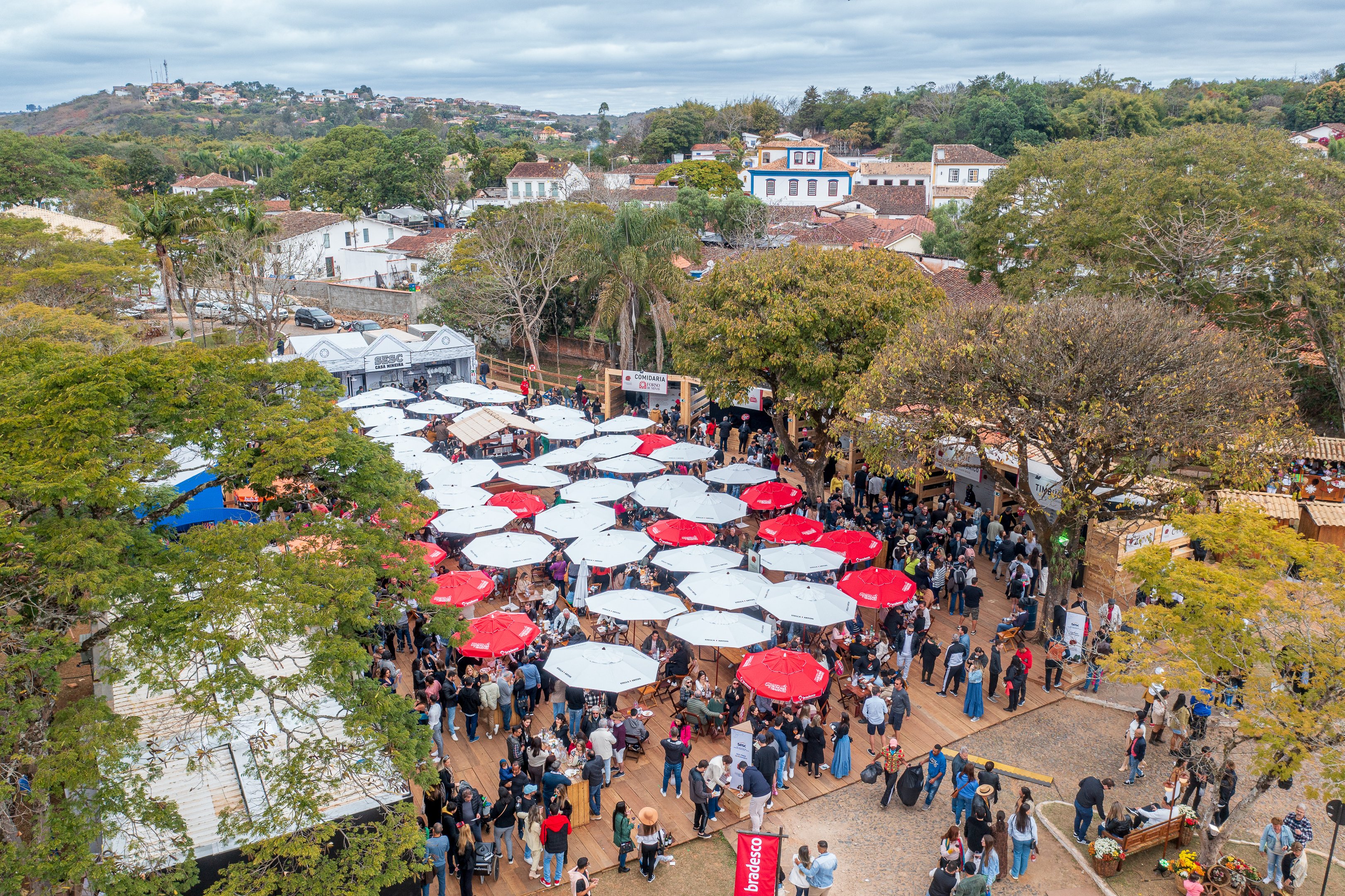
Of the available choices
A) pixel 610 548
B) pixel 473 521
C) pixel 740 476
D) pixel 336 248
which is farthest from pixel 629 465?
pixel 336 248

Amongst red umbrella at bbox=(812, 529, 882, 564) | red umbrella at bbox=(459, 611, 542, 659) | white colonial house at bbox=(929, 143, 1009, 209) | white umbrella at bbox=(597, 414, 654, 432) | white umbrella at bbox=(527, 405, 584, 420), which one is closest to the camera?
red umbrella at bbox=(459, 611, 542, 659)

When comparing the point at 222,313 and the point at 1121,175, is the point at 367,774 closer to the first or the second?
the point at 1121,175

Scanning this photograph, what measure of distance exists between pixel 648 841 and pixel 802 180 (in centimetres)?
7502

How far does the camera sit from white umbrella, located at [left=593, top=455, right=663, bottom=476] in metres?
21.4

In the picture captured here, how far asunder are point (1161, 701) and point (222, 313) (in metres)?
44.7

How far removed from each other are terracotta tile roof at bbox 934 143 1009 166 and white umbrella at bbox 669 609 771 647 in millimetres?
70040

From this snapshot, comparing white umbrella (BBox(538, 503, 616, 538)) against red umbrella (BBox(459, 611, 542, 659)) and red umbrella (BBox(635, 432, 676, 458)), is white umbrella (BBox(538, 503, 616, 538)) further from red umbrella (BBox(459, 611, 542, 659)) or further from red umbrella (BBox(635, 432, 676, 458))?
red umbrella (BBox(635, 432, 676, 458))

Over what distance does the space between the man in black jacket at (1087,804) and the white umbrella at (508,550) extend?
32.2 ft

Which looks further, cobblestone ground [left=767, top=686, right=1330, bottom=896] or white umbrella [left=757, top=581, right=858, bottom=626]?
white umbrella [left=757, top=581, right=858, bottom=626]

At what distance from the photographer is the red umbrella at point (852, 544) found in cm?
1684

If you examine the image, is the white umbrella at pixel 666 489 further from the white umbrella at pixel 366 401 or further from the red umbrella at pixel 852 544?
the white umbrella at pixel 366 401

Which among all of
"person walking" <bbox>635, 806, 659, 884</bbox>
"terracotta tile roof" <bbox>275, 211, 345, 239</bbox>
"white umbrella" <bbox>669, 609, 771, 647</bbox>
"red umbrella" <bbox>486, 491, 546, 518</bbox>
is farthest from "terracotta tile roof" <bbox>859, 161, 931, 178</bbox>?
"person walking" <bbox>635, 806, 659, 884</bbox>

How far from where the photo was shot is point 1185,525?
12.7 metres

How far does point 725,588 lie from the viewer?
49.0 ft
